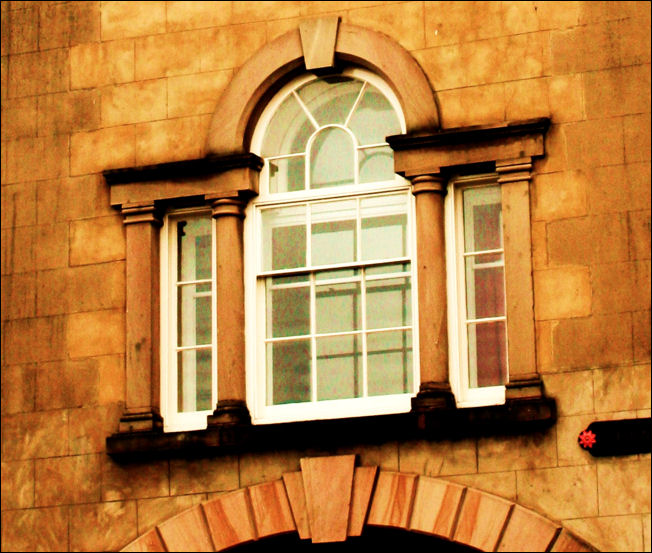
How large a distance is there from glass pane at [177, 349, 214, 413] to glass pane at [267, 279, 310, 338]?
625 millimetres

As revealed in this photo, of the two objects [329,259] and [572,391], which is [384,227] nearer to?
[329,259]

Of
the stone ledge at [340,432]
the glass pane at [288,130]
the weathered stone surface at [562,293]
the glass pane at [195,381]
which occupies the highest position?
the glass pane at [288,130]

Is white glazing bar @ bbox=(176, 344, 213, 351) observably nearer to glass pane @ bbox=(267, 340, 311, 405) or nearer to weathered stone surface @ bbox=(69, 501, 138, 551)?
glass pane @ bbox=(267, 340, 311, 405)

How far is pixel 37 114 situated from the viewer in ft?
56.7

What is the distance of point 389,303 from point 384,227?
25.8 inches

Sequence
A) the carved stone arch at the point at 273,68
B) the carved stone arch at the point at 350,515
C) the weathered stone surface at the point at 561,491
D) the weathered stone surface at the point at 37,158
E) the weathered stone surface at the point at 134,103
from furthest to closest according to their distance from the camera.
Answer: the weathered stone surface at the point at 37,158 < the weathered stone surface at the point at 134,103 < the carved stone arch at the point at 273,68 < the carved stone arch at the point at 350,515 < the weathered stone surface at the point at 561,491

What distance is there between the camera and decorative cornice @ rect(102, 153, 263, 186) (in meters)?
16.5

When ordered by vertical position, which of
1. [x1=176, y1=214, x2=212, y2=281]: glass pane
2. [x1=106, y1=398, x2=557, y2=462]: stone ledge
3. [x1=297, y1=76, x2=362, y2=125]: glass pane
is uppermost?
[x1=297, y1=76, x2=362, y2=125]: glass pane

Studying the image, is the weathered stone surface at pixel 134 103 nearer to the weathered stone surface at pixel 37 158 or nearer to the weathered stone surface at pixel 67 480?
the weathered stone surface at pixel 37 158

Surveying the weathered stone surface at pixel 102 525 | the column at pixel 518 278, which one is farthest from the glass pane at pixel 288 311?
the weathered stone surface at pixel 102 525

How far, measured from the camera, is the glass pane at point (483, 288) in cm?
1591

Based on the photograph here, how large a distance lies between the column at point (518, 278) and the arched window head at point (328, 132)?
3.63 feet

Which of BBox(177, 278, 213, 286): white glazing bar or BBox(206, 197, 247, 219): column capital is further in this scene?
BBox(177, 278, 213, 286): white glazing bar

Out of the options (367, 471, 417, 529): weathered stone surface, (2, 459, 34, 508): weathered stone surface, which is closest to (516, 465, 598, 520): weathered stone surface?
(367, 471, 417, 529): weathered stone surface
